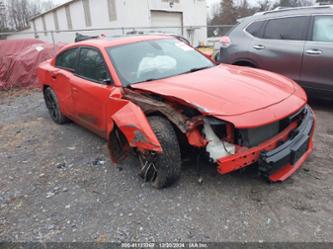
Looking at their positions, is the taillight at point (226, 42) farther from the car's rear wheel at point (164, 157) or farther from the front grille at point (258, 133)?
the car's rear wheel at point (164, 157)

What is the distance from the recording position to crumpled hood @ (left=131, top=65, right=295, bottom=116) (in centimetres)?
279

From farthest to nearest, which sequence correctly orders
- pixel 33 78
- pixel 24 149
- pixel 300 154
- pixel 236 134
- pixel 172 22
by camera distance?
1. pixel 172 22
2. pixel 33 78
3. pixel 24 149
4. pixel 300 154
5. pixel 236 134

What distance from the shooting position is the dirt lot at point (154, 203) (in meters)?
2.53

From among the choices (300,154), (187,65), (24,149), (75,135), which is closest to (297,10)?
(187,65)

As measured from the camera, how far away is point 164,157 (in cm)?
291

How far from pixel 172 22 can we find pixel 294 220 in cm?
2257

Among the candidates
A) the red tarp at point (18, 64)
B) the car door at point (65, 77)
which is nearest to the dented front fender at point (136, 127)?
the car door at point (65, 77)

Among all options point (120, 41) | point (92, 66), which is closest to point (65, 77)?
point (92, 66)

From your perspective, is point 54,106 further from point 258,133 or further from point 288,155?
point 288,155

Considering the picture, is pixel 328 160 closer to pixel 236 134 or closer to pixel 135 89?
pixel 236 134

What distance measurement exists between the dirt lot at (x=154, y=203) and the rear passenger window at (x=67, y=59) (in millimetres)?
1461

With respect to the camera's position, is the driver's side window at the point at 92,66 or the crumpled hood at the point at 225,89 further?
the driver's side window at the point at 92,66

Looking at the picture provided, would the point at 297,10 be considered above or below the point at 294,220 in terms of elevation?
above

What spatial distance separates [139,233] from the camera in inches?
101
